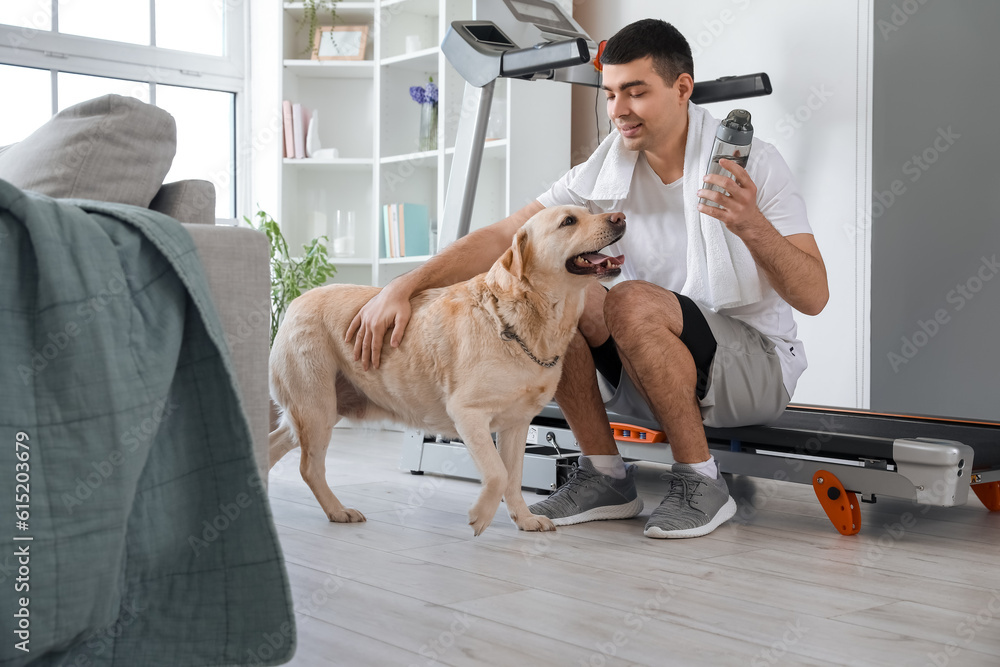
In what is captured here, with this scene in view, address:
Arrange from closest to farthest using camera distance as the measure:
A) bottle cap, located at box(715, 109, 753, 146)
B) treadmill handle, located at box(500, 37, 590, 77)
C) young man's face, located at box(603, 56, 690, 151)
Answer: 1. bottle cap, located at box(715, 109, 753, 146)
2. young man's face, located at box(603, 56, 690, 151)
3. treadmill handle, located at box(500, 37, 590, 77)

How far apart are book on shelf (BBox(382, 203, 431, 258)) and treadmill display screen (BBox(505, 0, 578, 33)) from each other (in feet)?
4.41

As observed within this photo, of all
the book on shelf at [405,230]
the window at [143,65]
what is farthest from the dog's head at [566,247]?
the window at [143,65]

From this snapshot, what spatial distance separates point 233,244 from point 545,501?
116 cm

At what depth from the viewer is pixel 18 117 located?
4.01m

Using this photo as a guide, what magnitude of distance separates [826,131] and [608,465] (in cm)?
165

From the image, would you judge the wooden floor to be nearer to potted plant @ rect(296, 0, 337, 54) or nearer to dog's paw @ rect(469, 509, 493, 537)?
dog's paw @ rect(469, 509, 493, 537)

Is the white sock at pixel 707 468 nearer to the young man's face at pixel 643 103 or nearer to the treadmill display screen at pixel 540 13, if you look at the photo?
the young man's face at pixel 643 103

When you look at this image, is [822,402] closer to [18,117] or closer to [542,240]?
[542,240]

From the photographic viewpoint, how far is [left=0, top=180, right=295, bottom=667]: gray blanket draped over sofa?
944 millimetres

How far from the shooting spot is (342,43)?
4.41 meters

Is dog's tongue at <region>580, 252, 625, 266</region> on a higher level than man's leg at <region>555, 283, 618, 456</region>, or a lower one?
higher

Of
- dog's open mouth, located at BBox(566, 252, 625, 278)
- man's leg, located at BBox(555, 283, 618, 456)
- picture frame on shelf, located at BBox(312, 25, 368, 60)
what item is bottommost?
man's leg, located at BBox(555, 283, 618, 456)

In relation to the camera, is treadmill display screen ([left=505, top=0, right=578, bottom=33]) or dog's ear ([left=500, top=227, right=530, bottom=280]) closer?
dog's ear ([left=500, top=227, right=530, bottom=280])
